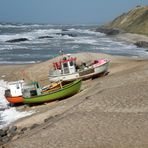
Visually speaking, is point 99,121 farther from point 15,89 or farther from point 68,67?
point 68,67

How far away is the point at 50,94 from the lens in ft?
86.3

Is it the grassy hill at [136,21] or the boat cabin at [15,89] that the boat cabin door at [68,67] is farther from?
the grassy hill at [136,21]

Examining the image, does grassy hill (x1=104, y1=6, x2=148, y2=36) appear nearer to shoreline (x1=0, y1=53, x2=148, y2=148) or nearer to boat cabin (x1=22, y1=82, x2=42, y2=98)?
boat cabin (x1=22, y1=82, x2=42, y2=98)

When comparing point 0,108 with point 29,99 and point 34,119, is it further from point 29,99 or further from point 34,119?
point 34,119

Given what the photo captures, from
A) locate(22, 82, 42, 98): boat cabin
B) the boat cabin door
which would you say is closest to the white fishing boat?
the boat cabin door

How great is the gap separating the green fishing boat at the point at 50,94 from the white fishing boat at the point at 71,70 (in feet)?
9.00

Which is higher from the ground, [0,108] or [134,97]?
[134,97]

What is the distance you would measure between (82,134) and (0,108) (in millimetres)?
12339

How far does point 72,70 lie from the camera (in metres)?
30.0

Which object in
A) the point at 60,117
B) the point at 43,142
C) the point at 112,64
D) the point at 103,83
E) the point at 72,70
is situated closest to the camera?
the point at 43,142

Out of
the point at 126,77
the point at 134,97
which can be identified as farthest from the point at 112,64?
the point at 134,97

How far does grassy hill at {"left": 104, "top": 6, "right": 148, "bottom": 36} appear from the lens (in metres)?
105

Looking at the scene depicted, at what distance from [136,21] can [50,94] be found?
317 feet

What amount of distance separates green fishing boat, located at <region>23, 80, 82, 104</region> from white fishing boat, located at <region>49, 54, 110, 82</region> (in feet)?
9.00
